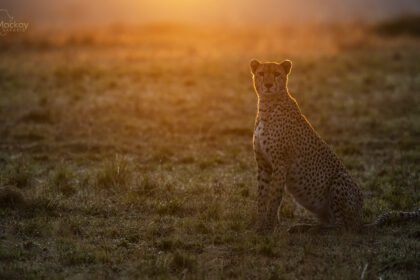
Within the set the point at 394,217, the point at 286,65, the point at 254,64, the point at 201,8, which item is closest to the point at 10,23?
the point at 254,64

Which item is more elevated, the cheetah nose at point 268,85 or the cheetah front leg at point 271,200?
the cheetah nose at point 268,85

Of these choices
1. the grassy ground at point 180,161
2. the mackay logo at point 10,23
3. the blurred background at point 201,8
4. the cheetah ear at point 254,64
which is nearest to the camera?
the grassy ground at point 180,161

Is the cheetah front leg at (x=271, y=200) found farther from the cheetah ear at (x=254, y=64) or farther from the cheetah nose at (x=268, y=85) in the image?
the cheetah ear at (x=254, y=64)

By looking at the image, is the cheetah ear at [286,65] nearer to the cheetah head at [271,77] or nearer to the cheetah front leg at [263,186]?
the cheetah head at [271,77]

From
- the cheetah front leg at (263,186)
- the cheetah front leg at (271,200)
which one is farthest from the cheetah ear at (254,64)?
the cheetah front leg at (271,200)

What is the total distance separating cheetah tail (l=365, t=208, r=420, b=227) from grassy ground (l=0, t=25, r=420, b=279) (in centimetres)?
9

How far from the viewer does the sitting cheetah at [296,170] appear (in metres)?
5.49

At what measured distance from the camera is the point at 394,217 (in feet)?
18.7

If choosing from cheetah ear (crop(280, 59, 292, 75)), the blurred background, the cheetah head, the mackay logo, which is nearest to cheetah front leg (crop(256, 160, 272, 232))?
the cheetah head


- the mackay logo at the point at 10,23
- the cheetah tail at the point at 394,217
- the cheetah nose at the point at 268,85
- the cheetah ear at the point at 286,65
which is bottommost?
the cheetah tail at the point at 394,217

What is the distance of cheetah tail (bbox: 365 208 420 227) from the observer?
5.67 m

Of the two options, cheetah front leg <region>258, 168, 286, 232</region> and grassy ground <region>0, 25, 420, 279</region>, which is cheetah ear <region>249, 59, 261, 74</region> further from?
grassy ground <region>0, 25, 420, 279</region>

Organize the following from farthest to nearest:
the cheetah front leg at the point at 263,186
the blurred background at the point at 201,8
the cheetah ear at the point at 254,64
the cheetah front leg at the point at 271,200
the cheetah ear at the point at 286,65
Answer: the blurred background at the point at 201,8, the cheetah ear at the point at 254,64, the cheetah ear at the point at 286,65, the cheetah front leg at the point at 263,186, the cheetah front leg at the point at 271,200

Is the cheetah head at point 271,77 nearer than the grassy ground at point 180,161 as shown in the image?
No
